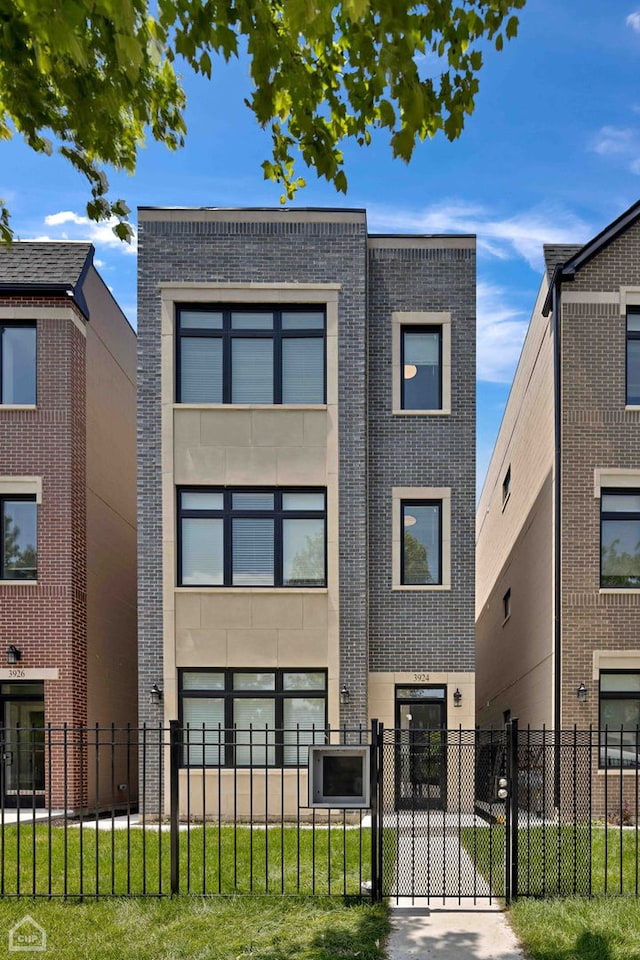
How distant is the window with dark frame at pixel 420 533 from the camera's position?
1440cm

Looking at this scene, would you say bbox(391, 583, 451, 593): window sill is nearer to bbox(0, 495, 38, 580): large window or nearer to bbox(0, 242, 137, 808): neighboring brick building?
bbox(0, 242, 137, 808): neighboring brick building

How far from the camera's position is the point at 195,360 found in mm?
14148

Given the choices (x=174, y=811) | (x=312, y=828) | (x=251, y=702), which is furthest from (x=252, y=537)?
(x=174, y=811)

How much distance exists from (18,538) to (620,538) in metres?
10.3

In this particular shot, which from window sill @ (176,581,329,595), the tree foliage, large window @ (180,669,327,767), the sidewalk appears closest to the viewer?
the tree foliage

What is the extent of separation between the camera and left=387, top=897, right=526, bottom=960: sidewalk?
21.6 ft

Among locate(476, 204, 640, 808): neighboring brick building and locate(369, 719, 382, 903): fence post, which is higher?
locate(476, 204, 640, 808): neighboring brick building

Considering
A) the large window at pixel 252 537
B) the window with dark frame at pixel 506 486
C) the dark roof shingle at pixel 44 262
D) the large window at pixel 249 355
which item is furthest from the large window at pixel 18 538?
the window with dark frame at pixel 506 486

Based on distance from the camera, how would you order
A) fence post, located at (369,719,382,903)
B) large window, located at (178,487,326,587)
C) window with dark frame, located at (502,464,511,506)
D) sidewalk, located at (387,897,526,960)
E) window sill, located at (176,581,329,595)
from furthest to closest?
window with dark frame, located at (502,464,511,506) → large window, located at (178,487,326,587) → window sill, located at (176,581,329,595) → fence post, located at (369,719,382,903) → sidewalk, located at (387,897,526,960)

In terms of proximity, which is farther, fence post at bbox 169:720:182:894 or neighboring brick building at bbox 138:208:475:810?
neighboring brick building at bbox 138:208:475:810

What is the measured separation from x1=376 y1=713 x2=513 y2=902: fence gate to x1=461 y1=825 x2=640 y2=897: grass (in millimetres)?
74

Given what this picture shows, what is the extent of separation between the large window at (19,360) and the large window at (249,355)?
264 cm

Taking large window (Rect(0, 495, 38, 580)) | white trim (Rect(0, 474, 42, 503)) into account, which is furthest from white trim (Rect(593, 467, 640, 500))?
large window (Rect(0, 495, 38, 580))

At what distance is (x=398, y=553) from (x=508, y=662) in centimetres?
613
